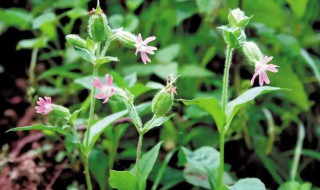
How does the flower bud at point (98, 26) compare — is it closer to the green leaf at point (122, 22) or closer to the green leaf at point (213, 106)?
the green leaf at point (213, 106)

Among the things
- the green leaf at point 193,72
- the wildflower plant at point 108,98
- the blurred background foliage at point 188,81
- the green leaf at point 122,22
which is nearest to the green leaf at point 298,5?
the blurred background foliage at point 188,81

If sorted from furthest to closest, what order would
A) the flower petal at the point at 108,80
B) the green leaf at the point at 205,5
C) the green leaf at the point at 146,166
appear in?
the green leaf at the point at 205,5, the green leaf at the point at 146,166, the flower petal at the point at 108,80

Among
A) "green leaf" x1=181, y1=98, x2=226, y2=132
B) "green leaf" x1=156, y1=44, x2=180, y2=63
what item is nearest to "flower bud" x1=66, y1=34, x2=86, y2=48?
"green leaf" x1=181, y1=98, x2=226, y2=132

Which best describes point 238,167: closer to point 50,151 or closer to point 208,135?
point 208,135

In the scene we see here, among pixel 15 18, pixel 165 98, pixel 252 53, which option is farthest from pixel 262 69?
pixel 15 18

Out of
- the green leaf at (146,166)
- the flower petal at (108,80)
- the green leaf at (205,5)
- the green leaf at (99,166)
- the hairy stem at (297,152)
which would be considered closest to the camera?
the flower petal at (108,80)

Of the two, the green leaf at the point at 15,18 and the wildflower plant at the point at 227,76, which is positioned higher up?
the green leaf at the point at 15,18

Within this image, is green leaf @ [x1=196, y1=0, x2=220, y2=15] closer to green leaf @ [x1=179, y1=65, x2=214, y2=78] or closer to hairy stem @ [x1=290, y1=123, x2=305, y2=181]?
green leaf @ [x1=179, y1=65, x2=214, y2=78]
